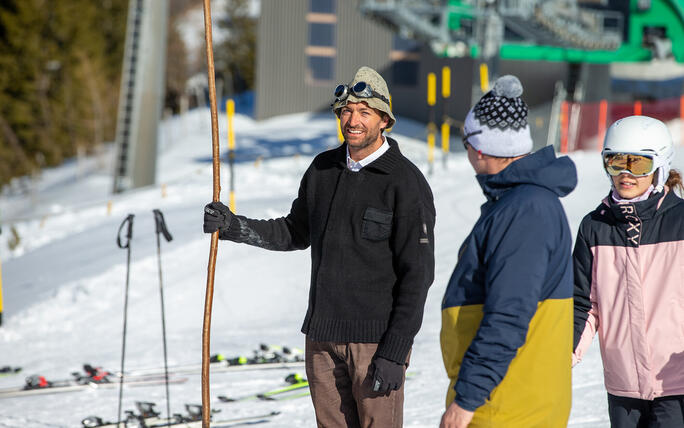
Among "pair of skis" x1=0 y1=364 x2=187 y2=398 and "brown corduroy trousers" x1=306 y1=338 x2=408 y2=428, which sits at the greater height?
"brown corduroy trousers" x1=306 y1=338 x2=408 y2=428

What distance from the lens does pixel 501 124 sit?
2516 mm

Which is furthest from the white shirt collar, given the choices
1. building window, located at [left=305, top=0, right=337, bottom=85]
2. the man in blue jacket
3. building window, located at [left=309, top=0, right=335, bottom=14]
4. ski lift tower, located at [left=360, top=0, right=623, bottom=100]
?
building window, located at [left=309, top=0, right=335, bottom=14]

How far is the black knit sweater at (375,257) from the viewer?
120 inches

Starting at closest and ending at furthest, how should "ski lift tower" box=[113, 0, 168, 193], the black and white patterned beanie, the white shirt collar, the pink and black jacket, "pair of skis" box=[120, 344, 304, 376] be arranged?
the black and white patterned beanie
the pink and black jacket
the white shirt collar
"pair of skis" box=[120, 344, 304, 376]
"ski lift tower" box=[113, 0, 168, 193]

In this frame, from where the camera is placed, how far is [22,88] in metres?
40.9

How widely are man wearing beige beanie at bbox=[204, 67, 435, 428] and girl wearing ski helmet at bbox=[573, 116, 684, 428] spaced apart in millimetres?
634

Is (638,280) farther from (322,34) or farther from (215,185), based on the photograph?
(322,34)

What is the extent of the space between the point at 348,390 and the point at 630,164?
1376mm

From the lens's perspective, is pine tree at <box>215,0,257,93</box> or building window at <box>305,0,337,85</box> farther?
pine tree at <box>215,0,257,93</box>

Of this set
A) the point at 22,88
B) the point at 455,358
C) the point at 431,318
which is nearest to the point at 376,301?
the point at 455,358

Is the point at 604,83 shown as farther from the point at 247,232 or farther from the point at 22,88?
the point at 22,88

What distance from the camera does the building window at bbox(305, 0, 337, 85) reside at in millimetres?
Result: 30609

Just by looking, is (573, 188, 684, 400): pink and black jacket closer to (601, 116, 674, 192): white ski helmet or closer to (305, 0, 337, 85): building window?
(601, 116, 674, 192): white ski helmet

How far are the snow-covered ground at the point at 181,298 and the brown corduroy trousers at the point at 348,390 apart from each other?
202 cm
